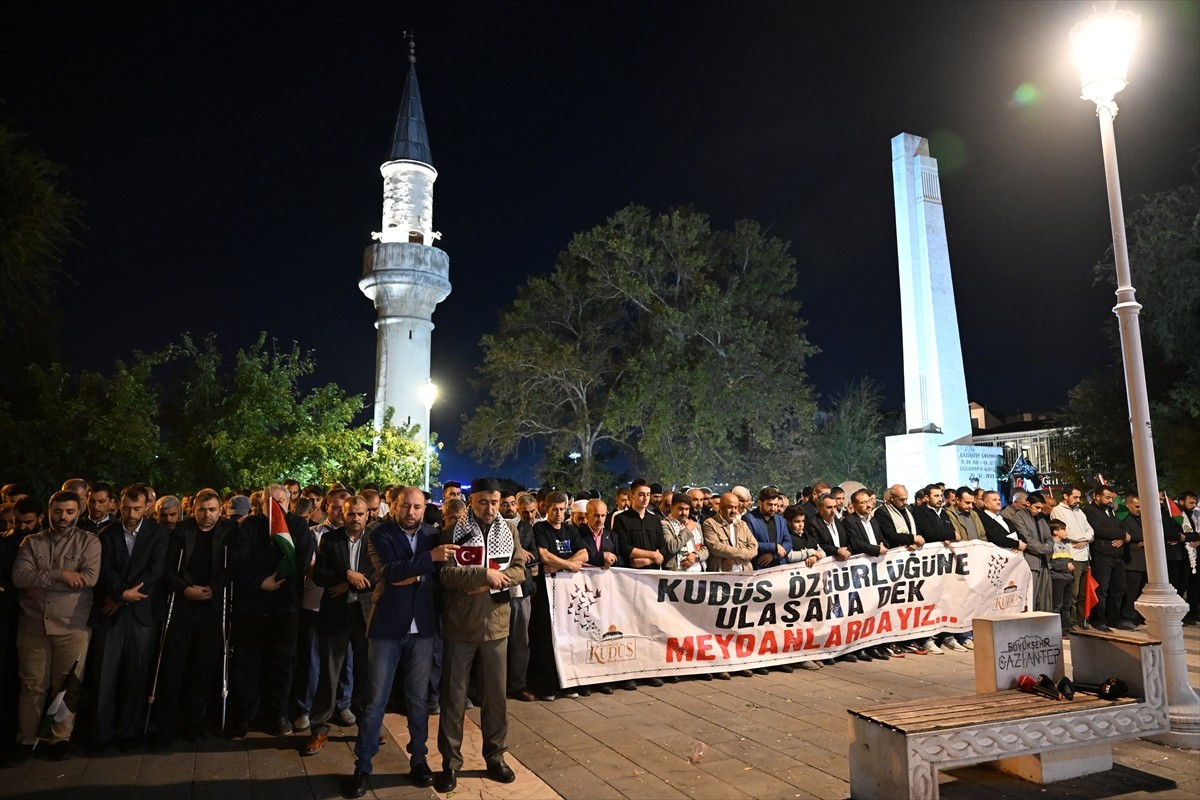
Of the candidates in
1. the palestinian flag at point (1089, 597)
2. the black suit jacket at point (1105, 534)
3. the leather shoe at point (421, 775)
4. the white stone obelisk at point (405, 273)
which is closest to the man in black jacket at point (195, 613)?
the leather shoe at point (421, 775)

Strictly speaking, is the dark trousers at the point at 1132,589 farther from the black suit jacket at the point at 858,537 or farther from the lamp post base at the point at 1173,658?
the lamp post base at the point at 1173,658

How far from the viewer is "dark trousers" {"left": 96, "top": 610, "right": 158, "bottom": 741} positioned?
632cm

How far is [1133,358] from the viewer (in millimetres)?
6926

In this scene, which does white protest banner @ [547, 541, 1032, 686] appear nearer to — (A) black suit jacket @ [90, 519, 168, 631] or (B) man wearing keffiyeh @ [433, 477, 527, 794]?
(B) man wearing keffiyeh @ [433, 477, 527, 794]

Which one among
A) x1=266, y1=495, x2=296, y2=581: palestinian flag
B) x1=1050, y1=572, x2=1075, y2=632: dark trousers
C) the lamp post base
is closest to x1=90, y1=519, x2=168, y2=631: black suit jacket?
x1=266, y1=495, x2=296, y2=581: palestinian flag

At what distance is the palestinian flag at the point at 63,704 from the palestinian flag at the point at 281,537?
5.20 ft

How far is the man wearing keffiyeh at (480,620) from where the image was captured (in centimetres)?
554

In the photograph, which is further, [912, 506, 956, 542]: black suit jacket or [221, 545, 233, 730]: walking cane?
[912, 506, 956, 542]: black suit jacket

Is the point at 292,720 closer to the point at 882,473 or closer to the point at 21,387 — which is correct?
the point at 21,387

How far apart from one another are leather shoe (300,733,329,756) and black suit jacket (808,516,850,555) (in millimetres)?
6129

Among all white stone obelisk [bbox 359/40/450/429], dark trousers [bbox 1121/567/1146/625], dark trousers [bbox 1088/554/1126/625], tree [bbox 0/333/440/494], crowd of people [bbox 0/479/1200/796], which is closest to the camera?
crowd of people [bbox 0/479/1200/796]

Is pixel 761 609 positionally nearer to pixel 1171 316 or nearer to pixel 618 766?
pixel 618 766

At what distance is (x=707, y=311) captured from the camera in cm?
3117

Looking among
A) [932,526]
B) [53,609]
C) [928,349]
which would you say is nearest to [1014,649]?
[932,526]
